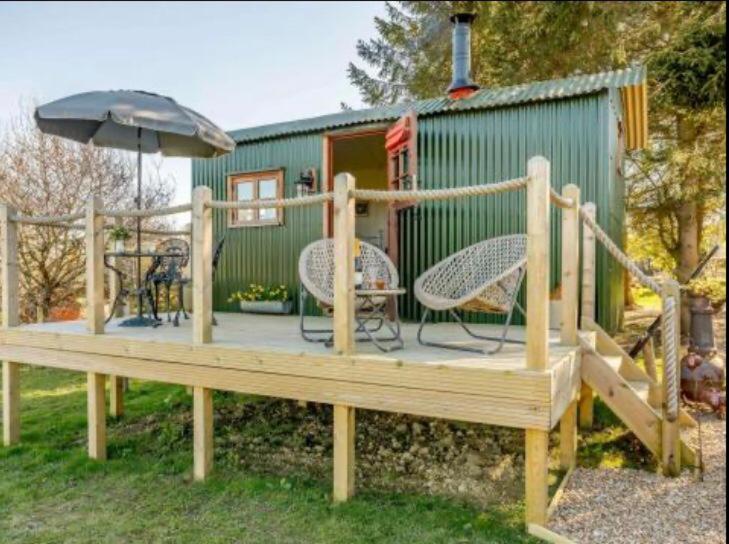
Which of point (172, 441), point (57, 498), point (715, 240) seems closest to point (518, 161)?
point (172, 441)

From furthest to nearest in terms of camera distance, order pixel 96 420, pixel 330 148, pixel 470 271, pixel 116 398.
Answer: pixel 330 148 → pixel 116 398 → pixel 96 420 → pixel 470 271

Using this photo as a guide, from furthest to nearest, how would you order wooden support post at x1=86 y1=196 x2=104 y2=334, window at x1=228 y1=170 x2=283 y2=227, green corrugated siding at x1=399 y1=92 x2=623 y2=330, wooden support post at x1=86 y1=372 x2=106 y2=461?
window at x1=228 y1=170 x2=283 y2=227 → green corrugated siding at x1=399 y1=92 x2=623 y2=330 → wooden support post at x1=86 y1=372 x2=106 y2=461 → wooden support post at x1=86 y1=196 x2=104 y2=334

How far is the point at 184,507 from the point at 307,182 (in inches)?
149

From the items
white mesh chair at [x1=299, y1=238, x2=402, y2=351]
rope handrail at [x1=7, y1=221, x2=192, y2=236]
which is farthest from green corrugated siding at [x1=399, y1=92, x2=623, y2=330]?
rope handrail at [x1=7, y1=221, x2=192, y2=236]

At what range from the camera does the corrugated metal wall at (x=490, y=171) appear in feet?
15.9

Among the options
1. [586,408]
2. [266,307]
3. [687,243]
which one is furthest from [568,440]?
[687,243]

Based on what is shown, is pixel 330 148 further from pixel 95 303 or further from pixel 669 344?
pixel 669 344

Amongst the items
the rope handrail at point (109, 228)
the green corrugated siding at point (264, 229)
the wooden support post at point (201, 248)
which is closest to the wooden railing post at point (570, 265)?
the wooden support post at point (201, 248)

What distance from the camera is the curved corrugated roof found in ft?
16.0

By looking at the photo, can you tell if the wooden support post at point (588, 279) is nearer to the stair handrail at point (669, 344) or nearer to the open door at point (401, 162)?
the stair handrail at point (669, 344)

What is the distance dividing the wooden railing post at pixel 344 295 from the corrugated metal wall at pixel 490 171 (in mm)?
2478

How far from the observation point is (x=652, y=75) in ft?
13.2

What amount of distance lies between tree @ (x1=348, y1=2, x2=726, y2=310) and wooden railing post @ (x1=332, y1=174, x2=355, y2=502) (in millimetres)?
1627

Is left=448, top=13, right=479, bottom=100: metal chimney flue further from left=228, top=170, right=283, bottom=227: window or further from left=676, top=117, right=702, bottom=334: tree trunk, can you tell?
left=676, top=117, right=702, bottom=334: tree trunk
